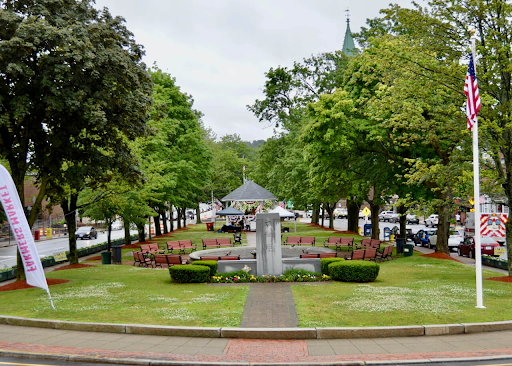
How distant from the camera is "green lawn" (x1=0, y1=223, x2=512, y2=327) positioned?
11.7 m

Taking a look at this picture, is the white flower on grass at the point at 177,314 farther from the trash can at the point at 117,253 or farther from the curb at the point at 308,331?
the trash can at the point at 117,253

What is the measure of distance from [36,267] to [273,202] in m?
43.2

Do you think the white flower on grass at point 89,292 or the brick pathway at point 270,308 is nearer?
the brick pathway at point 270,308

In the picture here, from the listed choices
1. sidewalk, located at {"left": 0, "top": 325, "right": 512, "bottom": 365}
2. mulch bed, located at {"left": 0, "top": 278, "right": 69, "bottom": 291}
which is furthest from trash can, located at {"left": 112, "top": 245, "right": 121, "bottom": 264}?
sidewalk, located at {"left": 0, "top": 325, "right": 512, "bottom": 365}

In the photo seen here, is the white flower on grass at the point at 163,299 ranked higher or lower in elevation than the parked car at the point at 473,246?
higher

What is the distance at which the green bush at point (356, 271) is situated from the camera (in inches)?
706

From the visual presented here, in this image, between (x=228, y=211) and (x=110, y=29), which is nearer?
(x=110, y=29)

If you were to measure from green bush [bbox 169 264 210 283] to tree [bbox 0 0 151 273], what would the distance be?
5.47m

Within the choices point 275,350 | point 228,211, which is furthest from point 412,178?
point 228,211

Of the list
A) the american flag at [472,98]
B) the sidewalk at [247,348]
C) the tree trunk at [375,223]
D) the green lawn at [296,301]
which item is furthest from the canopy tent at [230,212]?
the sidewalk at [247,348]

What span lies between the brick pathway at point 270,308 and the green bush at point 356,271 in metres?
2.24

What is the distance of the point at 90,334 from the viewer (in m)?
10.9

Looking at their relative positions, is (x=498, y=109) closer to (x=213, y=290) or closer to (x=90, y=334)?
(x=213, y=290)

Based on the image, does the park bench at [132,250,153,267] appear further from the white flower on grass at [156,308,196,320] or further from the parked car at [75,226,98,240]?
the parked car at [75,226,98,240]
